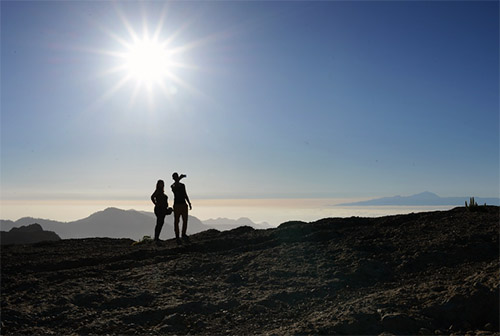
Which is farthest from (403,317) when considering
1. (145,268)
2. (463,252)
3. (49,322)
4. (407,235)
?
(145,268)

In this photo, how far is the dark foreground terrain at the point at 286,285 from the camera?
199 inches

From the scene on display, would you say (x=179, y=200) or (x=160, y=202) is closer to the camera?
(x=179, y=200)

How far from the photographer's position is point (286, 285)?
6980mm

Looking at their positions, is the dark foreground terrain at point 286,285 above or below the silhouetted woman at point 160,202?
below

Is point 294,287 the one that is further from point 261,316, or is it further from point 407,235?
point 407,235

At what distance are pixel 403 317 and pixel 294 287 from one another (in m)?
2.35

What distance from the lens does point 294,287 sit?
6805 mm

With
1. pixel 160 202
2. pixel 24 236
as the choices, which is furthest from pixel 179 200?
pixel 24 236

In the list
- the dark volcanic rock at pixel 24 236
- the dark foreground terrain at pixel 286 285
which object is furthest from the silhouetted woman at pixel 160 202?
the dark volcanic rock at pixel 24 236

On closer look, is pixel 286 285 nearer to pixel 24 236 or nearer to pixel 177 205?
pixel 177 205

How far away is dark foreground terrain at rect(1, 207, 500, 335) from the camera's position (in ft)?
16.6

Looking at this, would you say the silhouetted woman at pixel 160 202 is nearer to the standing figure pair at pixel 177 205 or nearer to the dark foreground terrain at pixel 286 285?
the standing figure pair at pixel 177 205

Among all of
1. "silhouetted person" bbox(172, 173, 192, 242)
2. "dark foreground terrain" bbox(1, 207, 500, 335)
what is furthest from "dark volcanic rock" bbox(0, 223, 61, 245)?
"dark foreground terrain" bbox(1, 207, 500, 335)

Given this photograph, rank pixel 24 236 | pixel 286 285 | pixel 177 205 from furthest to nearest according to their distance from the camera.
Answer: pixel 24 236, pixel 177 205, pixel 286 285
